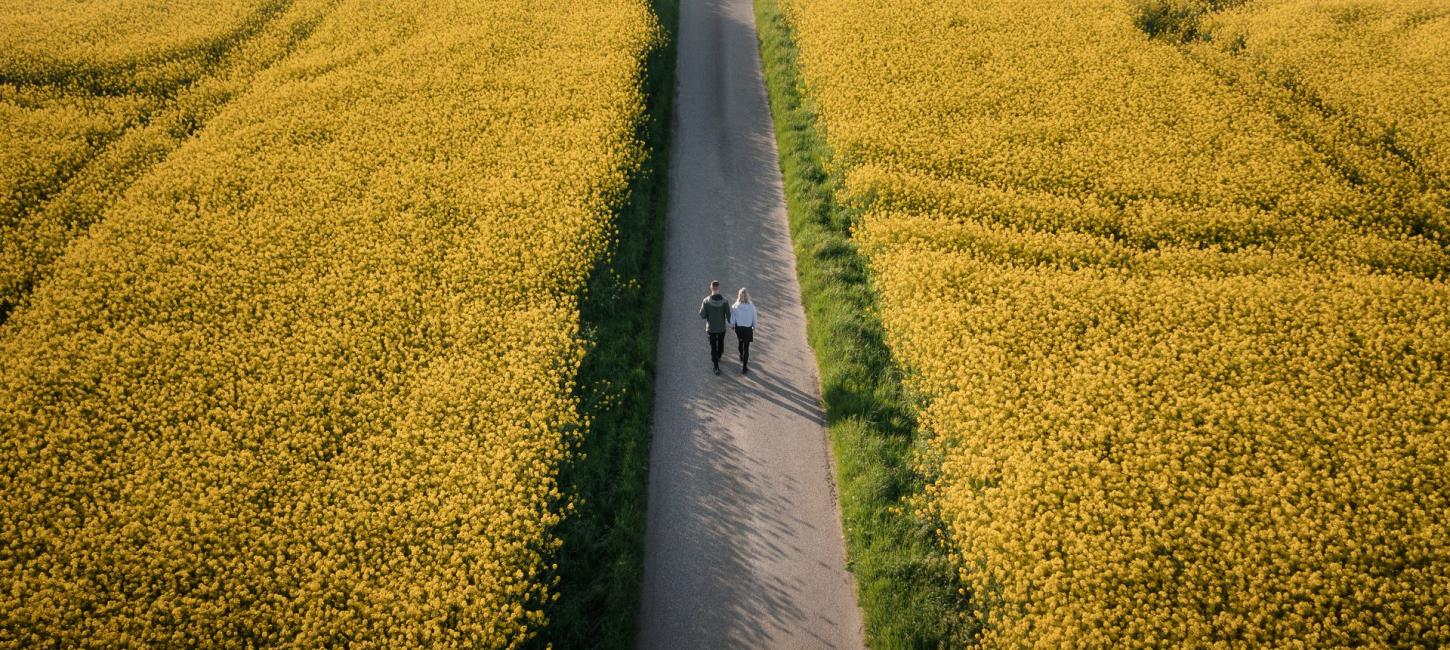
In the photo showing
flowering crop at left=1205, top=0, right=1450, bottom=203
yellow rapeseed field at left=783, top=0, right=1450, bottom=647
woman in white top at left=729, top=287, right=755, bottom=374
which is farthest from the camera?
flowering crop at left=1205, top=0, right=1450, bottom=203

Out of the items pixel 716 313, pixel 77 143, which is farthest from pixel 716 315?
pixel 77 143

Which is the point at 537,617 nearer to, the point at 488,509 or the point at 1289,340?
the point at 488,509

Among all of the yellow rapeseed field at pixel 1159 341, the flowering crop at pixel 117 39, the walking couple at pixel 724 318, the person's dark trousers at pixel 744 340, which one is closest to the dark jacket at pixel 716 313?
the walking couple at pixel 724 318

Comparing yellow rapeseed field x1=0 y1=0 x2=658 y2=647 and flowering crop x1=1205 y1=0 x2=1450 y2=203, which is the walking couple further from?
flowering crop x1=1205 y1=0 x2=1450 y2=203

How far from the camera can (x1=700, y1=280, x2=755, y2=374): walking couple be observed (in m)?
12.9

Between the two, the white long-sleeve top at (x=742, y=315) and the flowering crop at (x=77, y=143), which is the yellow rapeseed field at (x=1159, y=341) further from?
the flowering crop at (x=77, y=143)

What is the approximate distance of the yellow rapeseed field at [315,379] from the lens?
9688 millimetres

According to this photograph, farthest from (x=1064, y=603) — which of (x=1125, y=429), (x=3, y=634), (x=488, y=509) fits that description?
(x=3, y=634)

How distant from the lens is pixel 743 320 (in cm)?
1320

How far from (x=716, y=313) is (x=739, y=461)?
2.77 m

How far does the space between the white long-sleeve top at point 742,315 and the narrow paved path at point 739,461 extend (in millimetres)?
1249

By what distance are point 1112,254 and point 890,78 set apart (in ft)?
34.5

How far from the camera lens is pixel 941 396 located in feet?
41.9

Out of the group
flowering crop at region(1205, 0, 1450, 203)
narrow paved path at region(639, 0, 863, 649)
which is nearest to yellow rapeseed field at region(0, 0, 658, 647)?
narrow paved path at region(639, 0, 863, 649)
